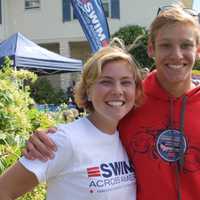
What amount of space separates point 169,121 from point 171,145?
0.41 ft

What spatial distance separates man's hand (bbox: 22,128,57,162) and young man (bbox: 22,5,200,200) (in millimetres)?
17

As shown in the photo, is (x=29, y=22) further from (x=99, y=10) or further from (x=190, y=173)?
(x=190, y=173)

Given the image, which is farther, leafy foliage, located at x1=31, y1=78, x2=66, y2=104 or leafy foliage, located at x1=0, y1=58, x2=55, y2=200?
leafy foliage, located at x1=31, y1=78, x2=66, y2=104

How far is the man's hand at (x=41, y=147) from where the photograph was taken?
2279mm

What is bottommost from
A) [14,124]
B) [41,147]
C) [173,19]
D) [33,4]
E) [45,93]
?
[45,93]

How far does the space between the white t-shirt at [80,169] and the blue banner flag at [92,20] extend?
855 centimetres

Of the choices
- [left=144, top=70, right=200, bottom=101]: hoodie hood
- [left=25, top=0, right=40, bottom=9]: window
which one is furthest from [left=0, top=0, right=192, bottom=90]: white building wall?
[left=144, top=70, right=200, bottom=101]: hoodie hood

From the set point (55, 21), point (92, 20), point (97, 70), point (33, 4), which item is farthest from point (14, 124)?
point (33, 4)

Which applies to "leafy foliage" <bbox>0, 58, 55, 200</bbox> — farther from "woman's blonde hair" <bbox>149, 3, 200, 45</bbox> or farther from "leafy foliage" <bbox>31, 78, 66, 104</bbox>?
"leafy foliage" <bbox>31, 78, 66, 104</bbox>

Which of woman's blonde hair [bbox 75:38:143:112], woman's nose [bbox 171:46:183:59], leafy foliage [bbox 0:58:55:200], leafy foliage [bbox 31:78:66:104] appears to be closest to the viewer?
woman's blonde hair [bbox 75:38:143:112]

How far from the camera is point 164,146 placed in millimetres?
2539

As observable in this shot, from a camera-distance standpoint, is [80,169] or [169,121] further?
[169,121]

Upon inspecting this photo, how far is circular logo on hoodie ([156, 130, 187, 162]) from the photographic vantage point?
2.52 meters

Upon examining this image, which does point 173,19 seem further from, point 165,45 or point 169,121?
point 169,121
